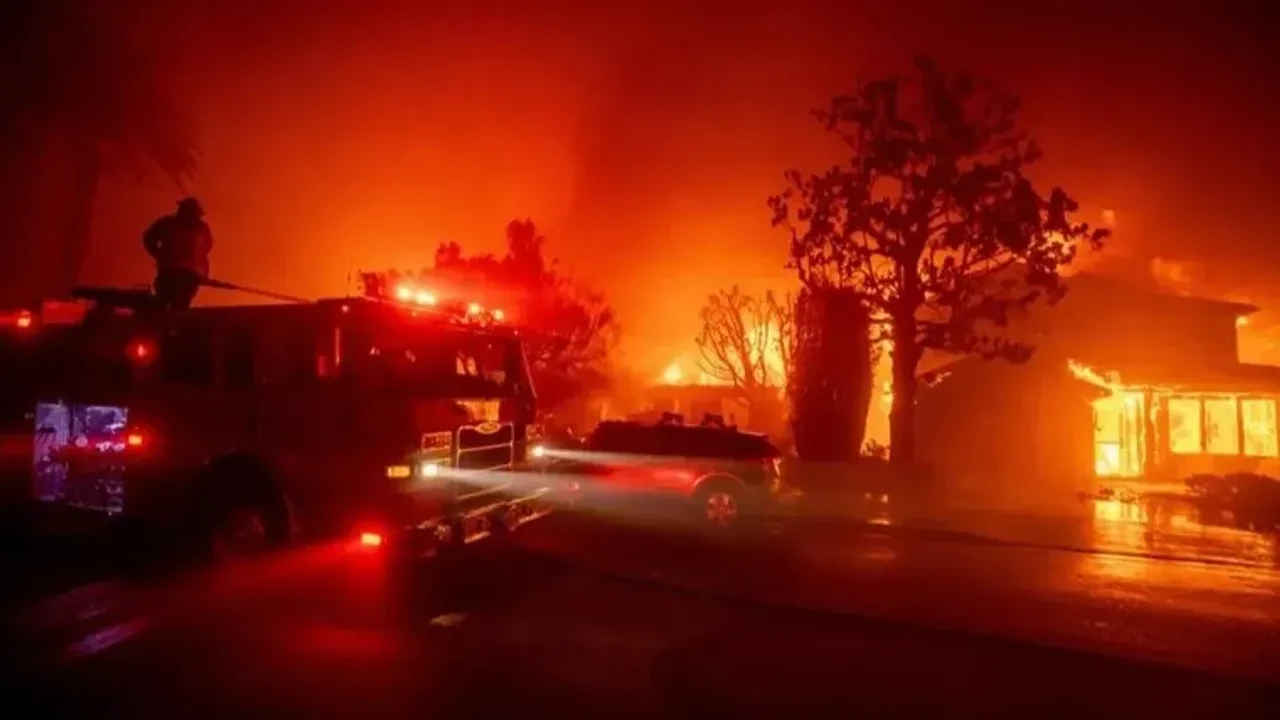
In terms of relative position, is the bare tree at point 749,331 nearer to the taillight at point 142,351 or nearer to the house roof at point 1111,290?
the house roof at point 1111,290

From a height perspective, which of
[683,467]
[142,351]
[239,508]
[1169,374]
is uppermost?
[1169,374]

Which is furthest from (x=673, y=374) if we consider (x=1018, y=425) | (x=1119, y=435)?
(x=1119, y=435)

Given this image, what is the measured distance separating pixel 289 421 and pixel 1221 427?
85.9ft

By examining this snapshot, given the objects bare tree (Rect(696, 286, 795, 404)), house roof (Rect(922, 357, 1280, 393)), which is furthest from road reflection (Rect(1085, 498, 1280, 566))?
bare tree (Rect(696, 286, 795, 404))

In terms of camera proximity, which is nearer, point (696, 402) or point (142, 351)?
point (142, 351)

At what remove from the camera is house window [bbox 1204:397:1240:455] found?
24969 mm

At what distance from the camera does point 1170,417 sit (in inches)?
1016

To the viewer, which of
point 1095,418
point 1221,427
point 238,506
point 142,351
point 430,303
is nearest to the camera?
point 238,506

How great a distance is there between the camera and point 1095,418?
25.0 meters

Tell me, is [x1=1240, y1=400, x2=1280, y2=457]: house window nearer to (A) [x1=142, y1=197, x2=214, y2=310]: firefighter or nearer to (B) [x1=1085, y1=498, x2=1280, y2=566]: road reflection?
(B) [x1=1085, y1=498, x2=1280, y2=566]: road reflection

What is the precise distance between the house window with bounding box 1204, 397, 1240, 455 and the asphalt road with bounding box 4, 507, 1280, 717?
53.2ft

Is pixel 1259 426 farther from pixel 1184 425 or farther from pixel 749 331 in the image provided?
pixel 749 331

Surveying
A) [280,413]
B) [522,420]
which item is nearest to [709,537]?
[522,420]

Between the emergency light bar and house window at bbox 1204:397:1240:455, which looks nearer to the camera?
the emergency light bar
